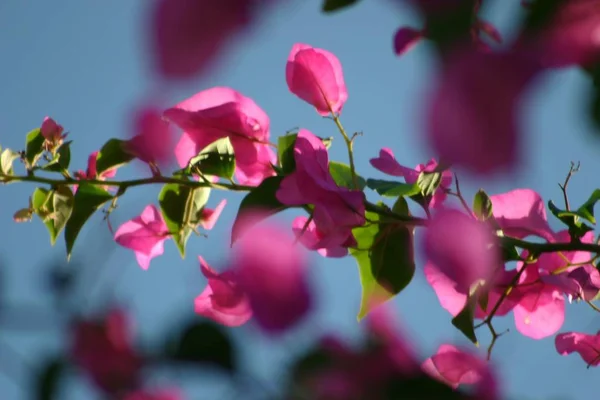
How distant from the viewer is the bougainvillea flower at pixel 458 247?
19.0 inches

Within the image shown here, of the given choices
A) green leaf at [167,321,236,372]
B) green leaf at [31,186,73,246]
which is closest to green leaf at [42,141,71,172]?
green leaf at [31,186,73,246]

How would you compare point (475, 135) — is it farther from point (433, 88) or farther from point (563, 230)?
point (563, 230)

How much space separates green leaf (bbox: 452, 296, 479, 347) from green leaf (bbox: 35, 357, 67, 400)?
0.34m

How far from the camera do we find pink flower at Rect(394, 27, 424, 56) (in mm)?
476

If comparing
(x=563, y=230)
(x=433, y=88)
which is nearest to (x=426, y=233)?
(x=563, y=230)

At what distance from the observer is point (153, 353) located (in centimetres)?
30

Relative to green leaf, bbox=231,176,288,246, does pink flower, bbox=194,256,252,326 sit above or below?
below

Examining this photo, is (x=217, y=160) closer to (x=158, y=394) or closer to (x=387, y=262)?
(x=387, y=262)

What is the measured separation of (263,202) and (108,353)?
0.89ft

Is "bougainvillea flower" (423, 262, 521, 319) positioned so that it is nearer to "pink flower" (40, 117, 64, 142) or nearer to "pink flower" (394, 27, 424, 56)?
"pink flower" (394, 27, 424, 56)

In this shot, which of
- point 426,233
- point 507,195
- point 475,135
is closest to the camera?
point 475,135

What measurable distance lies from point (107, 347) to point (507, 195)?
1.39 ft

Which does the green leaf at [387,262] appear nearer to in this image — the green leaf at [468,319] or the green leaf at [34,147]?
the green leaf at [468,319]

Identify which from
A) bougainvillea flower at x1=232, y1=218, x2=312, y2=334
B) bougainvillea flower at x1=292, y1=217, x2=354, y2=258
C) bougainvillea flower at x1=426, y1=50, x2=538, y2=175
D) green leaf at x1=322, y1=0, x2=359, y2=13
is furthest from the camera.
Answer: bougainvillea flower at x1=292, y1=217, x2=354, y2=258
